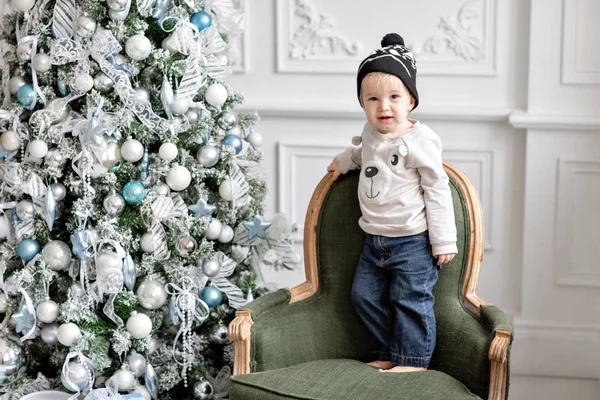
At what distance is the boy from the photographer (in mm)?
2197

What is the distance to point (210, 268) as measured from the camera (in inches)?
101

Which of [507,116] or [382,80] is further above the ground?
[382,80]

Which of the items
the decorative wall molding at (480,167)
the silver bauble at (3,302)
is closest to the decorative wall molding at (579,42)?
the decorative wall molding at (480,167)

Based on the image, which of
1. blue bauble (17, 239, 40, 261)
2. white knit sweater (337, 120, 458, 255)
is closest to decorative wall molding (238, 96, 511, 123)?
white knit sweater (337, 120, 458, 255)

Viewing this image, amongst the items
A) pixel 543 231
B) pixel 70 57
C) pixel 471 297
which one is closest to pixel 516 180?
pixel 543 231

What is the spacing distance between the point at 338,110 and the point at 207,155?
0.87m

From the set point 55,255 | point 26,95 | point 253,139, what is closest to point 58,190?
point 55,255

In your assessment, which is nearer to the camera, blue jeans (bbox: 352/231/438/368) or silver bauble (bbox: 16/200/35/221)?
blue jeans (bbox: 352/231/438/368)

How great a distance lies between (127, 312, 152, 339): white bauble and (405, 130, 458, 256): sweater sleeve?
93cm

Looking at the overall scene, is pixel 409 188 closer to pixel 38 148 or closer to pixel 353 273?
pixel 353 273

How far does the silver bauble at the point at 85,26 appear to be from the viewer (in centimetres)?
235

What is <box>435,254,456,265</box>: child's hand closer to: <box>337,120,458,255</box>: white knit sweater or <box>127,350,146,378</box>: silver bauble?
<box>337,120,458,255</box>: white knit sweater

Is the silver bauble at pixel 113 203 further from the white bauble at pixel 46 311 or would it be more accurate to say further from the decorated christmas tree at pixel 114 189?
the white bauble at pixel 46 311

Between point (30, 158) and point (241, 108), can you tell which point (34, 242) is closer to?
point (30, 158)
